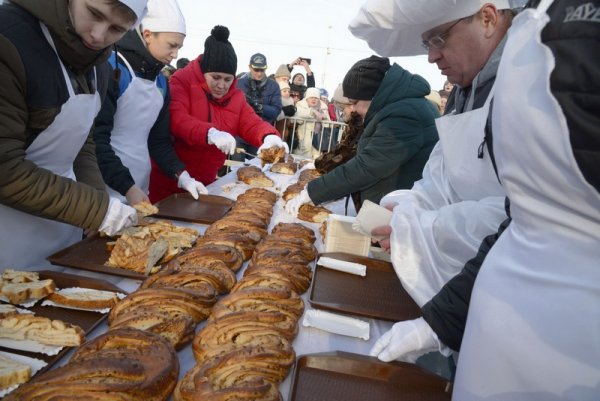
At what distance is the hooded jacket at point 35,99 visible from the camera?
2.13 meters

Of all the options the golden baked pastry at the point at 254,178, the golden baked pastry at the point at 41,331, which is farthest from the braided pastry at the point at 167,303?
the golden baked pastry at the point at 254,178

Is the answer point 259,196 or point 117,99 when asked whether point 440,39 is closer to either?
point 259,196

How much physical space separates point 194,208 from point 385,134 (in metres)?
1.98

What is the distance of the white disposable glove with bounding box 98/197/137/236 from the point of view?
2.66 m

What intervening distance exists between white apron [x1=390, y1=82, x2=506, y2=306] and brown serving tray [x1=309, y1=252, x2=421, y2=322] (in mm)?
218

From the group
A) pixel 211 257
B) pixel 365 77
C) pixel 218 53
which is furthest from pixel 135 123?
pixel 365 77

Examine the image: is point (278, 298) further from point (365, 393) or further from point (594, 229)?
point (594, 229)

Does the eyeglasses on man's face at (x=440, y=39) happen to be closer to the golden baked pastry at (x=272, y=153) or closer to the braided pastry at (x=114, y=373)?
the braided pastry at (x=114, y=373)

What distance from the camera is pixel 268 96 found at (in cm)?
1030

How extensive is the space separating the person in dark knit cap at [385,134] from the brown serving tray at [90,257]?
6.22 ft

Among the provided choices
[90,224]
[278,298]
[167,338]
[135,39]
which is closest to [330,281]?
[278,298]

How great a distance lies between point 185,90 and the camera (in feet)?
16.9

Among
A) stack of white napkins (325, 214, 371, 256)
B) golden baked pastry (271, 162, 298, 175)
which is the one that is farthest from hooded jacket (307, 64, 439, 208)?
golden baked pastry (271, 162, 298, 175)

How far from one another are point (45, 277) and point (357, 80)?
2.95m
